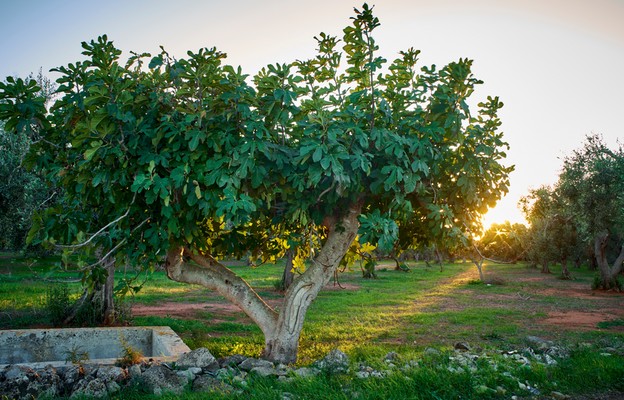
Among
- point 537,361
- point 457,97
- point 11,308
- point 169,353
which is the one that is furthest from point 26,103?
point 11,308

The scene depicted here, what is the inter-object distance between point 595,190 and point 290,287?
2032 cm

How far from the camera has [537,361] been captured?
798 centimetres

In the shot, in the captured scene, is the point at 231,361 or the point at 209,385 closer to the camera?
the point at 209,385

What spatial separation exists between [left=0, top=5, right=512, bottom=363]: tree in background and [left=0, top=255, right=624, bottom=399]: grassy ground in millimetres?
1421

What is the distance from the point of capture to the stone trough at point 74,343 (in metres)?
8.81

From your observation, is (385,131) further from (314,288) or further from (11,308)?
(11,308)

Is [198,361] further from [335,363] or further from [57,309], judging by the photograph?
[57,309]

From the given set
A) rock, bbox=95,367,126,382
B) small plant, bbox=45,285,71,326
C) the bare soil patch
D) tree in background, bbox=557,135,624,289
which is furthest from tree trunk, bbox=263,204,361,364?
tree in background, bbox=557,135,624,289

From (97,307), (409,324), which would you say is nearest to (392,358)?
(409,324)

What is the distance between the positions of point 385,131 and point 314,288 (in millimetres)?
3229

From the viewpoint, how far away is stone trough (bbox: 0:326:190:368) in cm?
881

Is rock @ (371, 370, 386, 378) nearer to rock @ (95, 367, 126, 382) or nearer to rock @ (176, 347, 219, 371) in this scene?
rock @ (176, 347, 219, 371)

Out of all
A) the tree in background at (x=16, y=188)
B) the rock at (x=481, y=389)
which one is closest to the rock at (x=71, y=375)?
the rock at (x=481, y=389)

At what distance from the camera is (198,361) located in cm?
716
